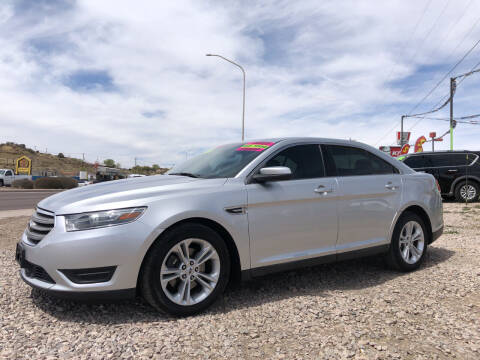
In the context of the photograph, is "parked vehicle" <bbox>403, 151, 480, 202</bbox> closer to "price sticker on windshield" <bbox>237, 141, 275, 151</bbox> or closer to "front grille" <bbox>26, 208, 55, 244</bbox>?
Answer: "price sticker on windshield" <bbox>237, 141, 275, 151</bbox>

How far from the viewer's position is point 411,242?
→ 4.59 m

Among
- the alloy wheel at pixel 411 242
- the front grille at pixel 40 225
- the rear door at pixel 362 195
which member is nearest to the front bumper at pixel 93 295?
the front grille at pixel 40 225

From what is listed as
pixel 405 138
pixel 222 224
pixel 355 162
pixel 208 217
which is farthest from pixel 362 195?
pixel 405 138

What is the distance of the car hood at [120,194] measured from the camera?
292cm

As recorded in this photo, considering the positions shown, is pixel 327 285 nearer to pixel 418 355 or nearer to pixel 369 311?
pixel 369 311

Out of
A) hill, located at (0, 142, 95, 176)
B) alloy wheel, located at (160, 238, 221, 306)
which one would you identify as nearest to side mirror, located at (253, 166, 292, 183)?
alloy wheel, located at (160, 238, 221, 306)

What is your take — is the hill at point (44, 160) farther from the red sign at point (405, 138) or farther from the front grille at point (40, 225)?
the front grille at point (40, 225)

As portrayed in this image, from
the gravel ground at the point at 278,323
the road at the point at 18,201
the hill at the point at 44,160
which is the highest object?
the hill at the point at 44,160

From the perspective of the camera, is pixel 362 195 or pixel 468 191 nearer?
pixel 362 195

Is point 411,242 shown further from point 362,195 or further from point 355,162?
point 355,162

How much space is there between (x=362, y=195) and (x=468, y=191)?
10.6m

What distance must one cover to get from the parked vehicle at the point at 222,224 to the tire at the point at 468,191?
374 inches

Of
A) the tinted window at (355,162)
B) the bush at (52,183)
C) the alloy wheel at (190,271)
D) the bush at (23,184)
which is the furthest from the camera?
the bush at (52,183)

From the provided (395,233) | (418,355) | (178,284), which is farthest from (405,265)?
(178,284)
